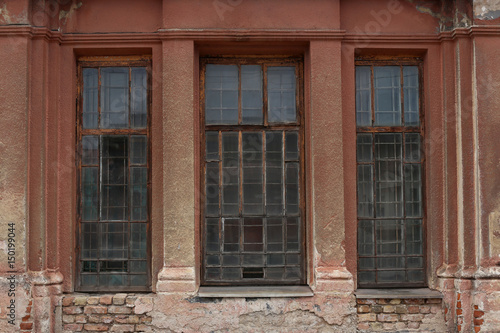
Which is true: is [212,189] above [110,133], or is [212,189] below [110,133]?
below

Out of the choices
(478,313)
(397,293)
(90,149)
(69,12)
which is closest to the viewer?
(478,313)

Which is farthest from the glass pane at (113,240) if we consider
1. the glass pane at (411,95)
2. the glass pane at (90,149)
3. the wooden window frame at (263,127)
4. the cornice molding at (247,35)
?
the glass pane at (411,95)

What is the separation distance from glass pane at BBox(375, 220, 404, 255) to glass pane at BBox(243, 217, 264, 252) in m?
1.36

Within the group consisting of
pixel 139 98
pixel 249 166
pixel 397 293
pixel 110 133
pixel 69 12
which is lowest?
pixel 397 293

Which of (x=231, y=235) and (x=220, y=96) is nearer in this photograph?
(x=231, y=235)

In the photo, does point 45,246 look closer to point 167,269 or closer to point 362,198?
point 167,269

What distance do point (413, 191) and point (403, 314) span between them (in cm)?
141

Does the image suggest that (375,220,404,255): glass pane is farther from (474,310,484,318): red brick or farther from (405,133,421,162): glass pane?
(474,310,484,318): red brick

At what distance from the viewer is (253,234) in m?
6.26

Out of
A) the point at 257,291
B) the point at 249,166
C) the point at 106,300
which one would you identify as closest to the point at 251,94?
the point at 249,166

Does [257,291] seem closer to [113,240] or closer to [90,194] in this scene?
[113,240]

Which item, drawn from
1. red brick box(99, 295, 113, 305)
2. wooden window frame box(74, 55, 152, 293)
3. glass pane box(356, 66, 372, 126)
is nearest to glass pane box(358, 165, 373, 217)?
glass pane box(356, 66, 372, 126)

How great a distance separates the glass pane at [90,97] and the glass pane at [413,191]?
12.3 feet

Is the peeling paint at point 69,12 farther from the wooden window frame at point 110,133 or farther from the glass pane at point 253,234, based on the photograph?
the glass pane at point 253,234
